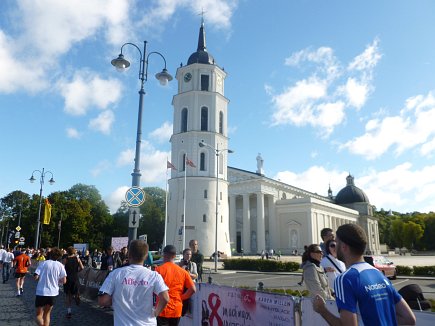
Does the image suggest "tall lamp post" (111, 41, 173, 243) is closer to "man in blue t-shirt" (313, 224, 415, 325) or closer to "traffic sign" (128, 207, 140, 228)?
"traffic sign" (128, 207, 140, 228)

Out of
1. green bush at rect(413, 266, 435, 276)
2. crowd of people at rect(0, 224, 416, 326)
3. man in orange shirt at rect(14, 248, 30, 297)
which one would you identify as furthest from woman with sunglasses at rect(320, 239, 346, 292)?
green bush at rect(413, 266, 435, 276)

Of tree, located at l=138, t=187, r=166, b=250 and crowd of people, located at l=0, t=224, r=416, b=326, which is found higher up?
tree, located at l=138, t=187, r=166, b=250

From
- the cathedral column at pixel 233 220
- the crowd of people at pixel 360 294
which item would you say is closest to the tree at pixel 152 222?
the cathedral column at pixel 233 220

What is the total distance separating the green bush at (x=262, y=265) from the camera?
109 feet

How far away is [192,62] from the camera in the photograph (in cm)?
5691

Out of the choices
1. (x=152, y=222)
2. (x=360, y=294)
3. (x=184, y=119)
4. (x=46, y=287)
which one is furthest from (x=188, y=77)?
(x=360, y=294)

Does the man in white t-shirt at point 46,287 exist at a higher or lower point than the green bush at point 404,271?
higher

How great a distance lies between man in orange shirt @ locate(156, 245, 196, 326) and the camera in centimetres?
635

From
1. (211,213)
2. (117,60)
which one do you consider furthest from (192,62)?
(117,60)

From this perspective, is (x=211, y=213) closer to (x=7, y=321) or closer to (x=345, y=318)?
(x=7, y=321)

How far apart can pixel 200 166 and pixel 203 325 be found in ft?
145

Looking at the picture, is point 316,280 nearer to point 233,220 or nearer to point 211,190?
point 211,190

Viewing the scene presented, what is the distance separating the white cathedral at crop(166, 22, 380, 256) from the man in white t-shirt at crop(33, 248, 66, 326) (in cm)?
2947

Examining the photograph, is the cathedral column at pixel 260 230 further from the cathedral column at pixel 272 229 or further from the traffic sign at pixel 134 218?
the traffic sign at pixel 134 218
